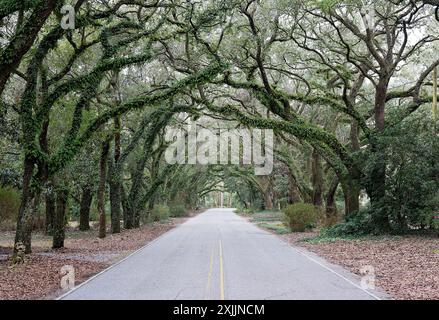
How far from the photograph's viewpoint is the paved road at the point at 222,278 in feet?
29.2

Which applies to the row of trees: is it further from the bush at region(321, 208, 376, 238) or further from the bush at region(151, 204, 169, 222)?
the bush at region(151, 204, 169, 222)

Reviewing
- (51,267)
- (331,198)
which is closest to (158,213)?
(331,198)

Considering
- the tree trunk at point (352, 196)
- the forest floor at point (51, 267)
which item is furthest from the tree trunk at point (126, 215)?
the tree trunk at point (352, 196)

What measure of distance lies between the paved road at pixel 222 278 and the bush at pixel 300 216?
9551 millimetres

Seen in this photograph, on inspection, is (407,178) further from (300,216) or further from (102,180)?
(102,180)

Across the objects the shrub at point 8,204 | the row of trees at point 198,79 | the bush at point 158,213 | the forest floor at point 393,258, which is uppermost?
the row of trees at point 198,79

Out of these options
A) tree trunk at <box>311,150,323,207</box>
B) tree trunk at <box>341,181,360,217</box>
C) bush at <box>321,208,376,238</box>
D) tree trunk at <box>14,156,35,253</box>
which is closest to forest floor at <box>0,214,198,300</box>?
tree trunk at <box>14,156,35,253</box>

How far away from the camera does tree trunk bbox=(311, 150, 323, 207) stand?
96.4ft

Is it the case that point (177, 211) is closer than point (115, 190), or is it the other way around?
point (115, 190)

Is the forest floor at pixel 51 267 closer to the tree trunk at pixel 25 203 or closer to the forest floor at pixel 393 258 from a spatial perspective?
the tree trunk at pixel 25 203

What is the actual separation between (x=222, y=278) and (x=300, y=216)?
15.7 m

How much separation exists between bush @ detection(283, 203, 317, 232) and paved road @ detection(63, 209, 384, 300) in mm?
9551

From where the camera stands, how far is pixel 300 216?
84.4 feet
